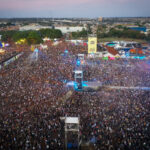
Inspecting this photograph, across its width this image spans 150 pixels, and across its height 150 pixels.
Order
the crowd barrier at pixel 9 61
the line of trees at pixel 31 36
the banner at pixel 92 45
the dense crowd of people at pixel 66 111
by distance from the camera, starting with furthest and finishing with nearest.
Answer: the line of trees at pixel 31 36 → the banner at pixel 92 45 → the crowd barrier at pixel 9 61 → the dense crowd of people at pixel 66 111

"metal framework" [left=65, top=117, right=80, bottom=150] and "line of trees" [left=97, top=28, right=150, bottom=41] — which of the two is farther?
"line of trees" [left=97, top=28, right=150, bottom=41]

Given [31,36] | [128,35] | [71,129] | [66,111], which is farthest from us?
[128,35]

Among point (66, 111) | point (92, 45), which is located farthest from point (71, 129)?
point (92, 45)

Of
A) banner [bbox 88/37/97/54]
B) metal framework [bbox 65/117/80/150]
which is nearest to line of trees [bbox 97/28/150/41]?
banner [bbox 88/37/97/54]

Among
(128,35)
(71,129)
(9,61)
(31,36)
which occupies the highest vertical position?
(128,35)

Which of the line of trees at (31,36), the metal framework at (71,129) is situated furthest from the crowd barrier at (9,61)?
the line of trees at (31,36)

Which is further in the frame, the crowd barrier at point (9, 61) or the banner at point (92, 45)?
the banner at point (92, 45)

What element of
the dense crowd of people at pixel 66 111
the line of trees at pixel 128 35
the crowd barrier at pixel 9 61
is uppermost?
the line of trees at pixel 128 35

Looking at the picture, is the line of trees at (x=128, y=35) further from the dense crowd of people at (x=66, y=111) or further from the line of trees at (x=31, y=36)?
the dense crowd of people at (x=66, y=111)

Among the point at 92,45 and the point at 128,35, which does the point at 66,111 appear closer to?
the point at 92,45

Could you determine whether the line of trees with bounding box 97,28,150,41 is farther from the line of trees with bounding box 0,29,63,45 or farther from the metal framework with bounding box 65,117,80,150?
the metal framework with bounding box 65,117,80,150
